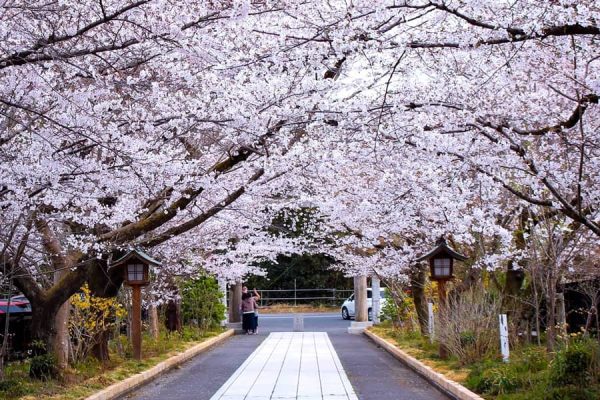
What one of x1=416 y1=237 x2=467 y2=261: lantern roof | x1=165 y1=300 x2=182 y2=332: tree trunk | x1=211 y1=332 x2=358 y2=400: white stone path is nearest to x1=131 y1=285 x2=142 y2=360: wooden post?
x1=211 y1=332 x2=358 y2=400: white stone path

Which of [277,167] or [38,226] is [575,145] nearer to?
[277,167]

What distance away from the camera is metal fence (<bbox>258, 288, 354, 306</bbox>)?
3928cm

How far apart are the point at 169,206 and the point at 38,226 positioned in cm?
211

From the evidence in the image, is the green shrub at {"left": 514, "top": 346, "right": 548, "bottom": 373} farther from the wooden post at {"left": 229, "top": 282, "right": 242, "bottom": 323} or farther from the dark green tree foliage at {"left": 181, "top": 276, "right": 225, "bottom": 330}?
the wooden post at {"left": 229, "top": 282, "right": 242, "bottom": 323}

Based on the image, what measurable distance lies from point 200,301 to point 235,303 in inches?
232

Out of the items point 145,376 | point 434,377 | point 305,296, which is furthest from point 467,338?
point 305,296

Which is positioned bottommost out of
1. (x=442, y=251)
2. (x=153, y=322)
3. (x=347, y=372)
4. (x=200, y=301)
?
(x=347, y=372)

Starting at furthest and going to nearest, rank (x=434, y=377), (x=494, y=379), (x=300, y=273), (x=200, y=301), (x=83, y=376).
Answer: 1. (x=300, y=273)
2. (x=200, y=301)
3. (x=434, y=377)
4. (x=83, y=376)
5. (x=494, y=379)

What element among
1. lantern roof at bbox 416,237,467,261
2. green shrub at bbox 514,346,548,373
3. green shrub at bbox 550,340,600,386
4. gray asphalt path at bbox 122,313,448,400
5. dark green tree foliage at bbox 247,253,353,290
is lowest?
gray asphalt path at bbox 122,313,448,400

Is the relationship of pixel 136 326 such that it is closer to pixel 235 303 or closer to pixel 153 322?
pixel 153 322

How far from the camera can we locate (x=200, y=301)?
2202cm

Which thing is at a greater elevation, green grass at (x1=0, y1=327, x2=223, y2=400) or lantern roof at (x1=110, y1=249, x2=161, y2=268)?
lantern roof at (x1=110, y1=249, x2=161, y2=268)

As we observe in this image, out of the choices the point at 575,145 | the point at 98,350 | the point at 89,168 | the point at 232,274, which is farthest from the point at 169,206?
the point at 232,274

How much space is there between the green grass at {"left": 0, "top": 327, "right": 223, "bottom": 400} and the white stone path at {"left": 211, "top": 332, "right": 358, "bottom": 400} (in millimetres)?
1568
